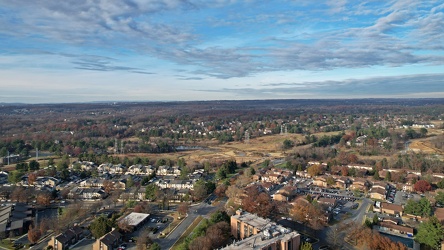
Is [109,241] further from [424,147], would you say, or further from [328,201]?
[424,147]

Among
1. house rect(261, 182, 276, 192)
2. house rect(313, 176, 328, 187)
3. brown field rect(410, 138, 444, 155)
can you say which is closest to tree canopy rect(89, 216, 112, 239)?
house rect(261, 182, 276, 192)

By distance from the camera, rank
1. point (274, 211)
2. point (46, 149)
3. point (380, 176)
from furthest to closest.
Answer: point (46, 149) → point (380, 176) → point (274, 211)

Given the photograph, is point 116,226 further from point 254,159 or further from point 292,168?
point 254,159

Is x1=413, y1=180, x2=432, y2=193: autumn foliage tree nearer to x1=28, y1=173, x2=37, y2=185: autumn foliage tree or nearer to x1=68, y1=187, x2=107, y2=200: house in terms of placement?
x1=68, y1=187, x2=107, y2=200: house

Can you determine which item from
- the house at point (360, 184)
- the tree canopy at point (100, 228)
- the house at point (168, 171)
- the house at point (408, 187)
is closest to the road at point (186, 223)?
the tree canopy at point (100, 228)

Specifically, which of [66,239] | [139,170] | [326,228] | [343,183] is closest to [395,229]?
[326,228]

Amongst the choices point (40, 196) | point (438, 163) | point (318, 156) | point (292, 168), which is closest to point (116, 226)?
point (40, 196)

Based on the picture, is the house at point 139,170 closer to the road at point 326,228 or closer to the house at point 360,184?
the road at point 326,228
